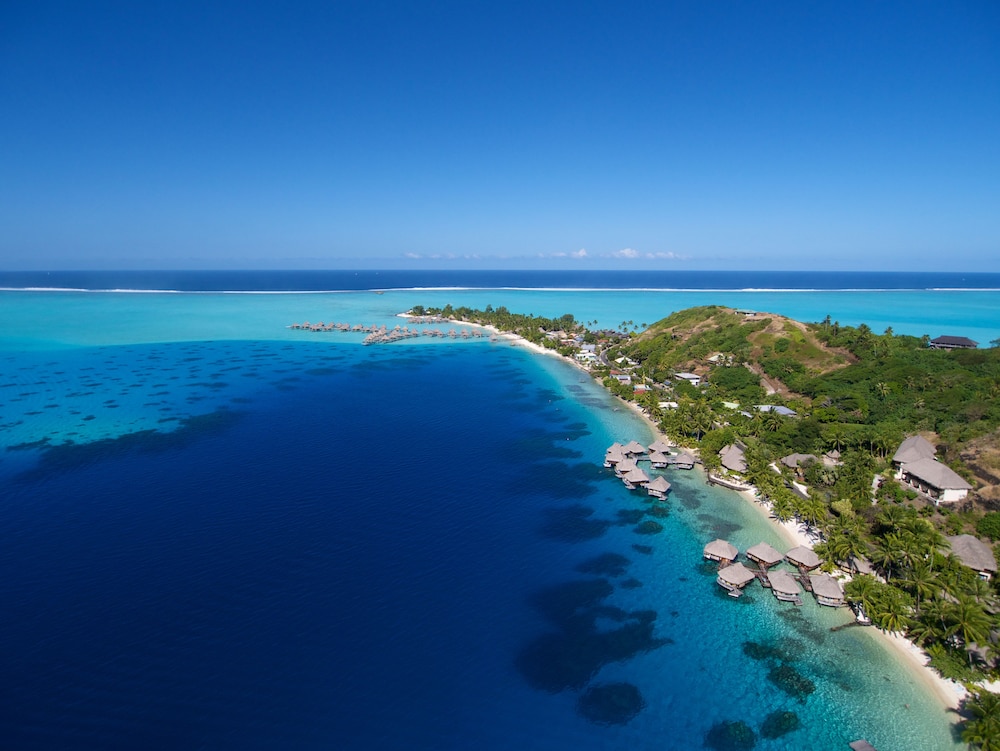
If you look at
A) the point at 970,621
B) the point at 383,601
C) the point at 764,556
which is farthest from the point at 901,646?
the point at 383,601

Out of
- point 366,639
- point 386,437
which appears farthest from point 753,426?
point 366,639

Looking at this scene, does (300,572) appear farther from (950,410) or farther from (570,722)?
(950,410)

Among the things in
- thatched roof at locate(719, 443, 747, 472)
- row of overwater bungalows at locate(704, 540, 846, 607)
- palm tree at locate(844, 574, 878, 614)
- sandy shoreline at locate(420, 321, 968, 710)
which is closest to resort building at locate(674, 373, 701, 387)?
sandy shoreline at locate(420, 321, 968, 710)

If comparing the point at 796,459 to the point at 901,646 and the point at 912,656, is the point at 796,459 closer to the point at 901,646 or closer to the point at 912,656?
the point at 901,646

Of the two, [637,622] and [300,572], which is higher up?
[300,572]

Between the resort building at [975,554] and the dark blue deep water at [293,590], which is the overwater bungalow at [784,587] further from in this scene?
the resort building at [975,554]
